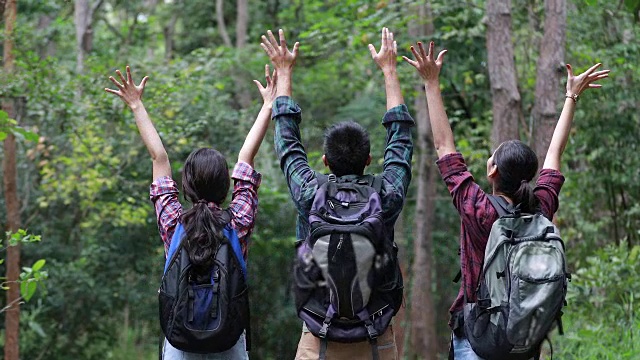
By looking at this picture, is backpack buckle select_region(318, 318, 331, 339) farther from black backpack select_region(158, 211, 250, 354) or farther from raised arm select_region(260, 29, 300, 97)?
raised arm select_region(260, 29, 300, 97)

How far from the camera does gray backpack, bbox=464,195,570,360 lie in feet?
13.5

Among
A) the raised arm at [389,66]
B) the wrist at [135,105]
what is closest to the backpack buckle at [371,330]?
the raised arm at [389,66]

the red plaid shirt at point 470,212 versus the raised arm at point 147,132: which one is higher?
the raised arm at point 147,132

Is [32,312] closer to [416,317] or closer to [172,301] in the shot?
[416,317]

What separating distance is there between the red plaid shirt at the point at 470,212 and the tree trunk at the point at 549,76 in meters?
3.96

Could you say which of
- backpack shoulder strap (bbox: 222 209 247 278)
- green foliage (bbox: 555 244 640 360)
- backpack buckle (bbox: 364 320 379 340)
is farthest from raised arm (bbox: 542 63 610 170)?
green foliage (bbox: 555 244 640 360)

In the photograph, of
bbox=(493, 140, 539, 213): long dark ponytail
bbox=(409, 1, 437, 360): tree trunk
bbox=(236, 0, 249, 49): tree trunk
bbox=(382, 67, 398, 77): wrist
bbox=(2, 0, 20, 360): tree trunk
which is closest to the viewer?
bbox=(493, 140, 539, 213): long dark ponytail

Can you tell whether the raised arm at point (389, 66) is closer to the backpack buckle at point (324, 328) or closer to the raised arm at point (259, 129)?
the raised arm at point (259, 129)

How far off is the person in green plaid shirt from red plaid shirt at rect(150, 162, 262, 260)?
0.26 metres

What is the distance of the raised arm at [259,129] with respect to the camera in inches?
197

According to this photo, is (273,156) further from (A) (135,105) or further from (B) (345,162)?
(B) (345,162)

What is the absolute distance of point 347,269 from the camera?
4.24 metres

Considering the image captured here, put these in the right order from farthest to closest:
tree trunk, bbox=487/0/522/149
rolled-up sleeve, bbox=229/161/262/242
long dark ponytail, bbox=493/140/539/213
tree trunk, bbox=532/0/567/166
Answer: tree trunk, bbox=487/0/522/149 < tree trunk, bbox=532/0/567/166 < rolled-up sleeve, bbox=229/161/262/242 < long dark ponytail, bbox=493/140/539/213

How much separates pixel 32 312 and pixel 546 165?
34.7ft
